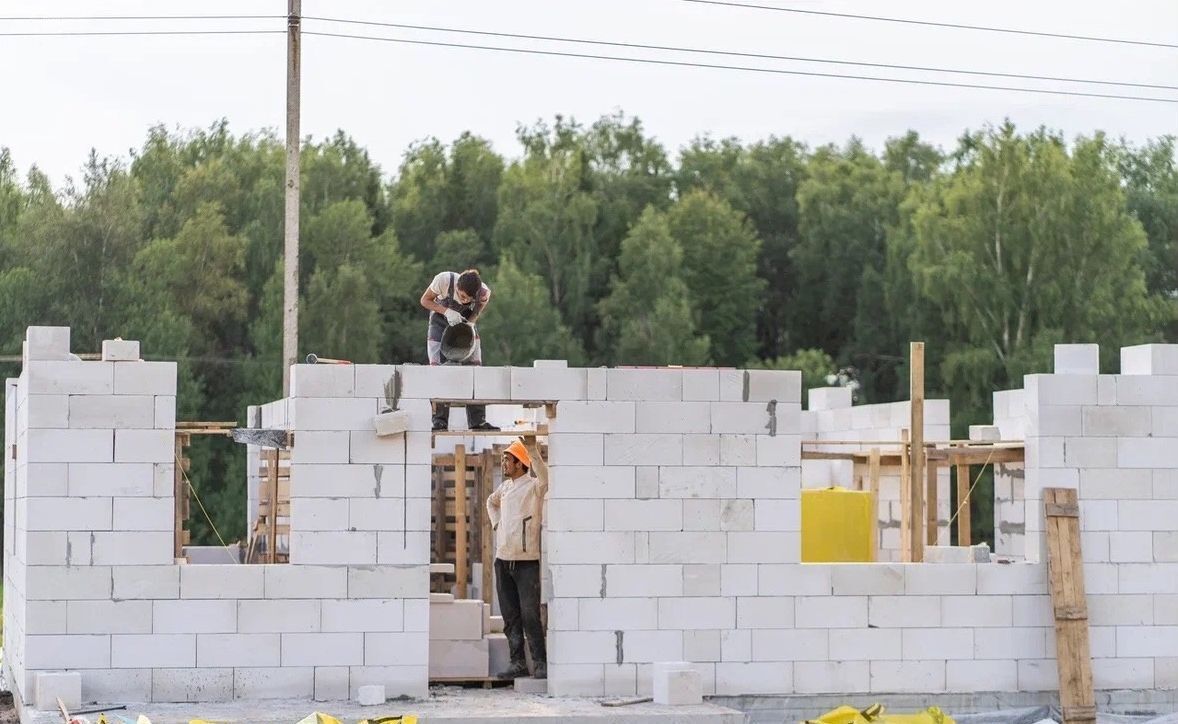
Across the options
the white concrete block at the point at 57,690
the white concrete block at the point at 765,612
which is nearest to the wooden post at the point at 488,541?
the white concrete block at the point at 765,612

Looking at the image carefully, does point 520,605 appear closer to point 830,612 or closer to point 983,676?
point 830,612

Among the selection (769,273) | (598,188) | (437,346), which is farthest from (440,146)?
(437,346)

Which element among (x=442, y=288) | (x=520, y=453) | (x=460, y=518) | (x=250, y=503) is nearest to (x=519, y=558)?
(x=520, y=453)

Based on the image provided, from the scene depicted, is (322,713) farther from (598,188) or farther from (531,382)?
(598,188)

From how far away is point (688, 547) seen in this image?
42.0 ft

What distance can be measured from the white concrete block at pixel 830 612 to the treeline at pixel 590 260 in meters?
23.4

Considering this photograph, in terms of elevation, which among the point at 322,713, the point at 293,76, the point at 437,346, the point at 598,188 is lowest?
the point at 322,713

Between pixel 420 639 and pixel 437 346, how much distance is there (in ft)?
7.61

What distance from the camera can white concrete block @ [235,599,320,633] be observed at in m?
12.3

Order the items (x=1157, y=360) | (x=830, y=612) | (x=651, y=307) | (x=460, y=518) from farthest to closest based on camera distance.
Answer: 1. (x=651, y=307)
2. (x=460, y=518)
3. (x=1157, y=360)
4. (x=830, y=612)

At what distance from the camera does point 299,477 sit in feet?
40.4

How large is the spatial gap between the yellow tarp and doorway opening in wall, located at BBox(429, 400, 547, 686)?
8.17 feet

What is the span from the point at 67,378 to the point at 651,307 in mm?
31562

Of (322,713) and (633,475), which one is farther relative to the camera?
(633,475)
